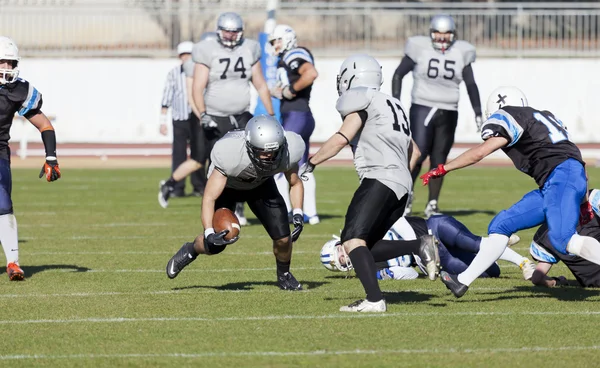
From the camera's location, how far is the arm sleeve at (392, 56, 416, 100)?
1105 cm

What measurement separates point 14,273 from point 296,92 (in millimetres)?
4039

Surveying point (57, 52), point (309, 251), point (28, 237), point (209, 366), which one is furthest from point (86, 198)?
point (57, 52)

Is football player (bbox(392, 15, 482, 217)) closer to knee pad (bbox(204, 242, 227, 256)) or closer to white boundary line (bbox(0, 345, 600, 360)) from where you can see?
knee pad (bbox(204, 242, 227, 256))

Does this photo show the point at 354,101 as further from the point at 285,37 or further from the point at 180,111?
the point at 180,111

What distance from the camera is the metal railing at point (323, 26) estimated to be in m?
23.2

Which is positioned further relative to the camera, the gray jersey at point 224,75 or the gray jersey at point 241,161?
the gray jersey at point 224,75

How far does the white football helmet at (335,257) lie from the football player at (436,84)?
3977 mm

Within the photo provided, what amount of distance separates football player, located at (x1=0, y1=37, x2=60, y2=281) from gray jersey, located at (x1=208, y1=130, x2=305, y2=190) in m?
1.44

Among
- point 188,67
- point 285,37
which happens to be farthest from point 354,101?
point 188,67

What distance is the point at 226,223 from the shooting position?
6.60 m

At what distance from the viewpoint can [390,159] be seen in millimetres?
6285

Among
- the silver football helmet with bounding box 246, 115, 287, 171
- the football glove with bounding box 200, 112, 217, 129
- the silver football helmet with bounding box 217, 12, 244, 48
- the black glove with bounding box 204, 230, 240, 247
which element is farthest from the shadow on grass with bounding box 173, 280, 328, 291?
→ the silver football helmet with bounding box 217, 12, 244, 48

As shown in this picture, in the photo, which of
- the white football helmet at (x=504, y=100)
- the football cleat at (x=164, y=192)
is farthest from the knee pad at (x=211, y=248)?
the football cleat at (x=164, y=192)

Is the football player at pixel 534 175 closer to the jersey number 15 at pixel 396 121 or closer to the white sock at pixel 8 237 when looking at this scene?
the jersey number 15 at pixel 396 121
